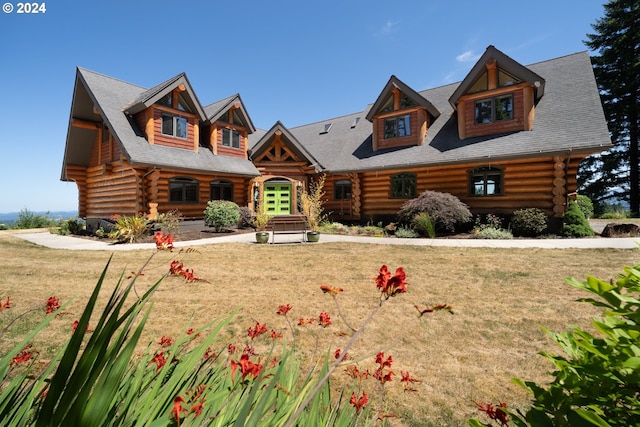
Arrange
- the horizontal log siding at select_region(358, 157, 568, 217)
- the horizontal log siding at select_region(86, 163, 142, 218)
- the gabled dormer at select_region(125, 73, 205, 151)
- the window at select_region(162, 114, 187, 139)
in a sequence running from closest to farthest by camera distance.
A: the horizontal log siding at select_region(358, 157, 568, 217), the horizontal log siding at select_region(86, 163, 142, 218), the gabled dormer at select_region(125, 73, 205, 151), the window at select_region(162, 114, 187, 139)

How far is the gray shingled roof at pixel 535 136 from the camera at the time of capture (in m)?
11.9

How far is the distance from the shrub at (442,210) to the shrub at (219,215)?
28.9 feet

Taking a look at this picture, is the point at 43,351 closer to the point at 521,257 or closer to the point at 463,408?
the point at 463,408

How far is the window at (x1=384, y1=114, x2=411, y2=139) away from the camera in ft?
55.6

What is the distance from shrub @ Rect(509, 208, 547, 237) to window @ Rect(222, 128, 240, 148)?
15715 millimetres

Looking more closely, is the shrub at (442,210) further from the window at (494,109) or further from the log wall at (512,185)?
the window at (494,109)

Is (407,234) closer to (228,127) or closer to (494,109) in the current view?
(494,109)

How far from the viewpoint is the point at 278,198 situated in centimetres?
1877

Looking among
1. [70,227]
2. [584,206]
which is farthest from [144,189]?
[584,206]

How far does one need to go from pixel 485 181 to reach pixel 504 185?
2.72 feet

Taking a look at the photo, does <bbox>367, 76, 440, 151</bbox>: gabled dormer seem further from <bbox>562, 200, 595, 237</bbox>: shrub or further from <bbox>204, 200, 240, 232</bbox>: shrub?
<bbox>204, 200, 240, 232</bbox>: shrub

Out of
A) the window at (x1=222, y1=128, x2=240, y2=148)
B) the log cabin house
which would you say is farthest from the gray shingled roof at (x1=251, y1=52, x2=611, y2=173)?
the window at (x1=222, y1=128, x2=240, y2=148)

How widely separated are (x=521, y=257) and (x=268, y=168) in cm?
1464

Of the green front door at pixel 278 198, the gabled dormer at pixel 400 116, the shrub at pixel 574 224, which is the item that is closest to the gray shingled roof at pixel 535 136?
the gabled dormer at pixel 400 116
